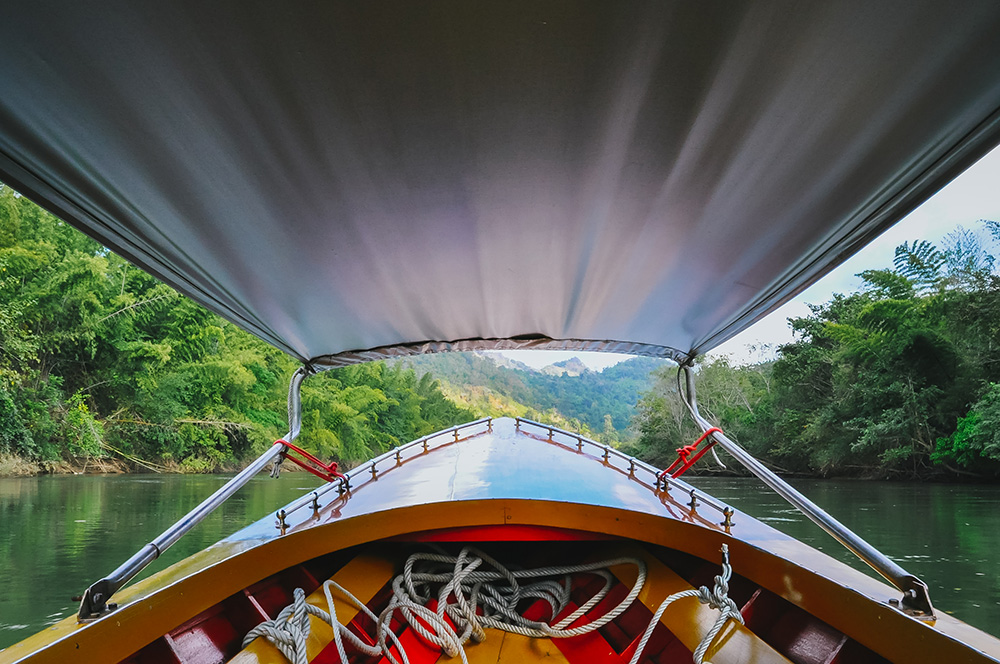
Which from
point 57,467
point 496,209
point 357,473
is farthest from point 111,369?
point 496,209

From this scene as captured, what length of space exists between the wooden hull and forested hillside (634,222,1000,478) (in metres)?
11.3

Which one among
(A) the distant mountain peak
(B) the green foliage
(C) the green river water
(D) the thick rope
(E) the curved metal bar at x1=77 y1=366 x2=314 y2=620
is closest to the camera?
(E) the curved metal bar at x1=77 y1=366 x2=314 y2=620

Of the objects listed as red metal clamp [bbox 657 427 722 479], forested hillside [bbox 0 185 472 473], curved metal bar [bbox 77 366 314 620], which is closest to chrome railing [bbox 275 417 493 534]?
→ curved metal bar [bbox 77 366 314 620]

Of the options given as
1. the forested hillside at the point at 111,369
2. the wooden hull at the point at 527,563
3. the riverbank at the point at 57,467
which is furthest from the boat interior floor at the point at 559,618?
the riverbank at the point at 57,467

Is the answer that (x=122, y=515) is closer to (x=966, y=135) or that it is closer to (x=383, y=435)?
(x=966, y=135)

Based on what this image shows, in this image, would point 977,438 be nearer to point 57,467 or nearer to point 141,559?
point 141,559

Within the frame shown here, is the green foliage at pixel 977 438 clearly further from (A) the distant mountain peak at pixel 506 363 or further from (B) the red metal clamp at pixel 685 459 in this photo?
(A) the distant mountain peak at pixel 506 363

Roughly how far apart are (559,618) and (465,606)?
0.70 feet

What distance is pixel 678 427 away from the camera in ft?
52.4

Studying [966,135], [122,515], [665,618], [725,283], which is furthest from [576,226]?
[122,515]

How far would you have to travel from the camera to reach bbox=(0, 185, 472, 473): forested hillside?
33.3 feet

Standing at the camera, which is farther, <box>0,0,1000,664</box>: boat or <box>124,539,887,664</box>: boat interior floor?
<box>124,539,887,664</box>: boat interior floor

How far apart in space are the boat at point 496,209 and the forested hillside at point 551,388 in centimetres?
3318

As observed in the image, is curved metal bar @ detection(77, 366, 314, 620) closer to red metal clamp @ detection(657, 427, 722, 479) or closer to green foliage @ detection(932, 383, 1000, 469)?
red metal clamp @ detection(657, 427, 722, 479)
